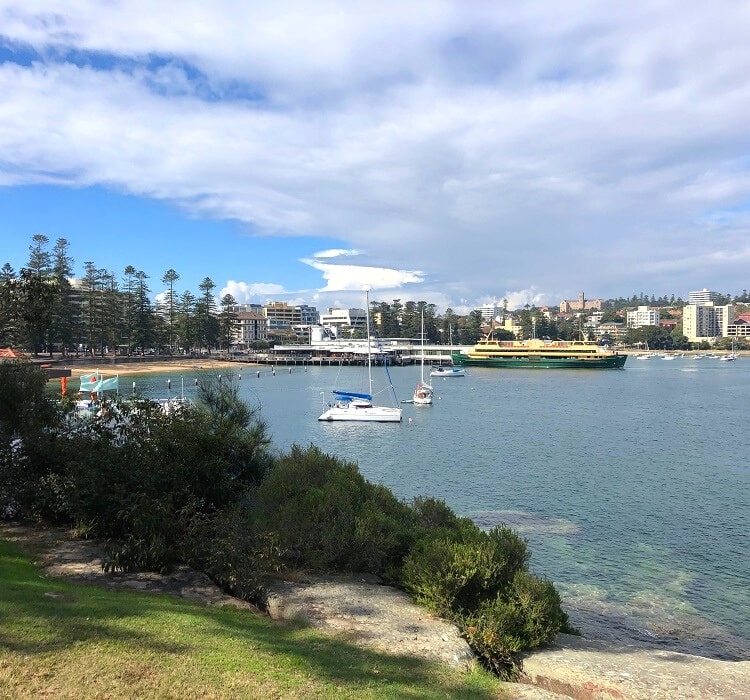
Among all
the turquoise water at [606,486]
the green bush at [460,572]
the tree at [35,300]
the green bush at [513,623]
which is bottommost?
the turquoise water at [606,486]

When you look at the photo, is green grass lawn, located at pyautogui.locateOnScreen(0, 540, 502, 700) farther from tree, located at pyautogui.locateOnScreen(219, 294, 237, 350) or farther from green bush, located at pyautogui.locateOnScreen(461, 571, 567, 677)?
tree, located at pyautogui.locateOnScreen(219, 294, 237, 350)

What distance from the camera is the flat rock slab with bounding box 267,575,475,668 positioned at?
7055 millimetres

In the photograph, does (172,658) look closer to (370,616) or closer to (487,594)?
(370,616)

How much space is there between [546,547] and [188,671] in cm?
1258

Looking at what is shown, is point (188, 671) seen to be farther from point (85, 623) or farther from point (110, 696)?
point (85, 623)

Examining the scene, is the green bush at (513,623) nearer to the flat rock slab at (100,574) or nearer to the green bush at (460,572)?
the green bush at (460,572)

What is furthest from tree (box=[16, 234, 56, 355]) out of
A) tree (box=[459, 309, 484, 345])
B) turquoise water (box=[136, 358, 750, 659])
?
tree (box=[459, 309, 484, 345])

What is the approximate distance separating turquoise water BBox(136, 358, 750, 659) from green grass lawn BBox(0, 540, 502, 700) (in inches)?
253

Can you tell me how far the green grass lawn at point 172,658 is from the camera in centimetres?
498

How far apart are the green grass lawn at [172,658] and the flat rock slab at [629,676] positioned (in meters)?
1.04

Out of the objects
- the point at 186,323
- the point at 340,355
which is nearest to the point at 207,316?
the point at 186,323

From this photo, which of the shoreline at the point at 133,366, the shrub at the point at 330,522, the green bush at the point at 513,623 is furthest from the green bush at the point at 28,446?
the shoreline at the point at 133,366

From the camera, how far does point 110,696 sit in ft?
15.7

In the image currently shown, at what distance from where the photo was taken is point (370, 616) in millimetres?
7898
